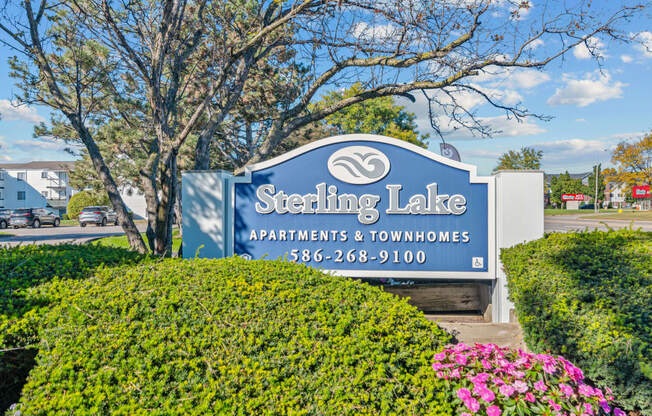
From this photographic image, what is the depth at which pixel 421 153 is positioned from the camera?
204 inches

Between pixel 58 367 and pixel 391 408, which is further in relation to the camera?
pixel 58 367

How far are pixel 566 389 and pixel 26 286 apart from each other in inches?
153

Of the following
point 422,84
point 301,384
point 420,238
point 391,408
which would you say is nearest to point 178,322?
point 301,384

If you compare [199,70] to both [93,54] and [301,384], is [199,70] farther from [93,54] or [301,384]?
[301,384]

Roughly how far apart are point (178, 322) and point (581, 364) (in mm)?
2880

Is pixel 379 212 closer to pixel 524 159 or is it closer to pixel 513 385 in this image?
pixel 513 385

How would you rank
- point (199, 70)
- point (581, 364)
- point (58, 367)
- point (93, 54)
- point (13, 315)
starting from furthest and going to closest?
point (199, 70) < point (93, 54) < point (581, 364) < point (13, 315) < point (58, 367)

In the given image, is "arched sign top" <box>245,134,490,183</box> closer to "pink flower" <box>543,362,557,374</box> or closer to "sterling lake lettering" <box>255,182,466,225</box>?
"sterling lake lettering" <box>255,182,466,225</box>

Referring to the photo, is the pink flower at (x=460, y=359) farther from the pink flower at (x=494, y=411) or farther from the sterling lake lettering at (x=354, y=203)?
the sterling lake lettering at (x=354, y=203)

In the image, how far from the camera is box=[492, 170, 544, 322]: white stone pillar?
5047 mm

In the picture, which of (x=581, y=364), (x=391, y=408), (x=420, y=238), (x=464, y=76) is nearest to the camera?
(x=391, y=408)

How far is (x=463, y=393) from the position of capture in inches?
85.6

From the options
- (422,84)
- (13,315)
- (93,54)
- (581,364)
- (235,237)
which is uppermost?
(93,54)

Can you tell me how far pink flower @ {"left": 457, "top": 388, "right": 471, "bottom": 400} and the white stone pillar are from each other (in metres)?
3.16
